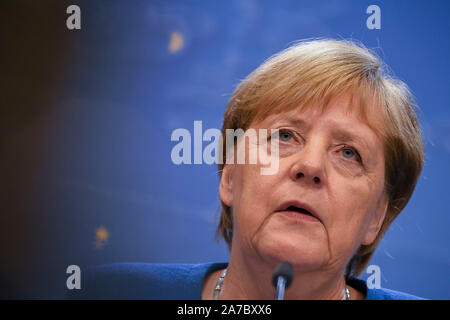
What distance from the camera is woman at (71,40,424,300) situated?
936 millimetres

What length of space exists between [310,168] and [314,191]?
4cm

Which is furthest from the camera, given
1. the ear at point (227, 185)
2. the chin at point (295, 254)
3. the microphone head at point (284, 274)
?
the ear at point (227, 185)

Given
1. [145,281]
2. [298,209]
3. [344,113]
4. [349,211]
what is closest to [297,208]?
[298,209]

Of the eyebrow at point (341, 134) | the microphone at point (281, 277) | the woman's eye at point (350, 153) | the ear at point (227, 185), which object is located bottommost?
the microphone at point (281, 277)

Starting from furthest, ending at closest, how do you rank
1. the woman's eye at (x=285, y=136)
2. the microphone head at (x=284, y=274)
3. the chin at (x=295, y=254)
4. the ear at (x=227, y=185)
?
the ear at (x=227, y=185), the woman's eye at (x=285, y=136), the chin at (x=295, y=254), the microphone head at (x=284, y=274)

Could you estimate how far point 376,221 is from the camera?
43.1 inches

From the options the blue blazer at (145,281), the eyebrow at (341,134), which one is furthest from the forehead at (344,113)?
the blue blazer at (145,281)

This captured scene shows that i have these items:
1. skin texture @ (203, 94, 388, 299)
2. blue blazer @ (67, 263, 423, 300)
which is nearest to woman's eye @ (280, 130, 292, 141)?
skin texture @ (203, 94, 388, 299)

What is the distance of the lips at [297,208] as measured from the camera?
92 cm

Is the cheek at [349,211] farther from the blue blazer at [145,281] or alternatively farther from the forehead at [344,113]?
the blue blazer at [145,281]

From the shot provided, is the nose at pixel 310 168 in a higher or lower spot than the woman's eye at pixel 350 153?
lower
